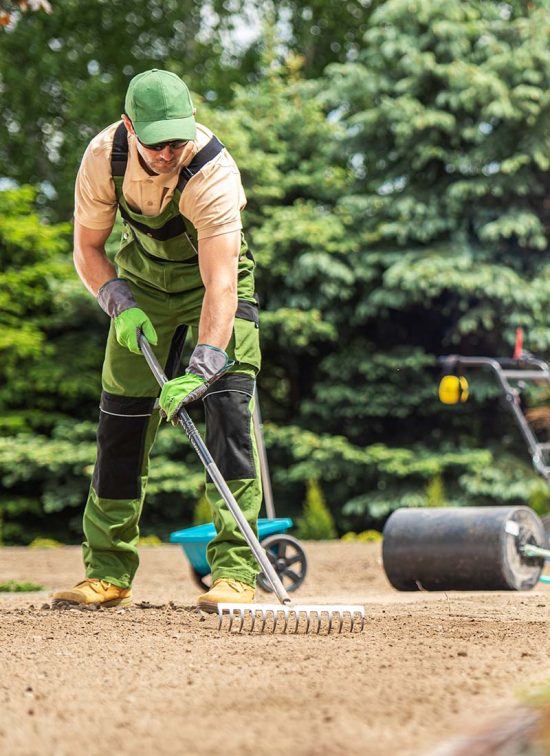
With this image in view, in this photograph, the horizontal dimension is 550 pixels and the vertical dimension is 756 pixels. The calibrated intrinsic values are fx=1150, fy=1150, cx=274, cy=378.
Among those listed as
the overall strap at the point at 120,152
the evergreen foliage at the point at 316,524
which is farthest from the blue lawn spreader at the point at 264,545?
the evergreen foliage at the point at 316,524

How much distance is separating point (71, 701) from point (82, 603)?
6.32ft

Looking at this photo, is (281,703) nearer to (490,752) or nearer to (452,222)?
(490,752)

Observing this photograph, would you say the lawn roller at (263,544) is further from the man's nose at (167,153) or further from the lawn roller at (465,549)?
the man's nose at (167,153)

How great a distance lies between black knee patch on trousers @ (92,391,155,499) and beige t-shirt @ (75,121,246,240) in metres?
0.79

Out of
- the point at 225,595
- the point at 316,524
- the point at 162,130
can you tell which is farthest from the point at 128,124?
the point at 316,524

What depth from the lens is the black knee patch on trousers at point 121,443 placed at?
447 cm

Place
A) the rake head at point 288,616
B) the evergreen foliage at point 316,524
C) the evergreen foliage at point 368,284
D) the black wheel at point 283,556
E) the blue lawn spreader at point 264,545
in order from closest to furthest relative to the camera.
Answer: the rake head at point 288,616
the blue lawn spreader at point 264,545
the black wheel at point 283,556
the evergreen foliage at point 316,524
the evergreen foliage at point 368,284

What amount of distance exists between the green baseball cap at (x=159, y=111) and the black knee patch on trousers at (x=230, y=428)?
0.94 metres

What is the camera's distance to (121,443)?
4.49m

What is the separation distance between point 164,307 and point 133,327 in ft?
0.90

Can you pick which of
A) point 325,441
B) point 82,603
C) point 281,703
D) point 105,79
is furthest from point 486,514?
point 105,79

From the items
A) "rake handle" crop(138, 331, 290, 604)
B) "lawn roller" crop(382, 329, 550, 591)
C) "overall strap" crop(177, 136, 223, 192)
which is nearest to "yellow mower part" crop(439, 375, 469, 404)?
"lawn roller" crop(382, 329, 550, 591)

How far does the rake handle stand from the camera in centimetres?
382

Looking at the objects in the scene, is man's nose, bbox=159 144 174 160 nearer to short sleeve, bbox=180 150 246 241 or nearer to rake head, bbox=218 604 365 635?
short sleeve, bbox=180 150 246 241
